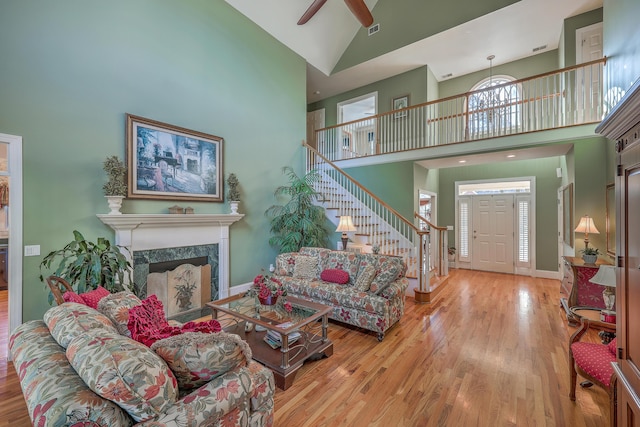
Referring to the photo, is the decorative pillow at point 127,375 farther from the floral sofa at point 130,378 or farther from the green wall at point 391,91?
the green wall at point 391,91

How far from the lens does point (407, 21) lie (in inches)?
235

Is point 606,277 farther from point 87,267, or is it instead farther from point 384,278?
point 87,267

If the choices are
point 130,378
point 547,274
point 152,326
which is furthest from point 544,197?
point 130,378

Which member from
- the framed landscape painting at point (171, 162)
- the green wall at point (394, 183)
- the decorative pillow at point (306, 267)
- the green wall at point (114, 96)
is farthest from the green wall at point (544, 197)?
the framed landscape painting at point (171, 162)

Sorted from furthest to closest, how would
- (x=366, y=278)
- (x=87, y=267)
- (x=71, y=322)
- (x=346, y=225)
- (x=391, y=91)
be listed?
(x=391, y=91) < (x=346, y=225) < (x=366, y=278) < (x=87, y=267) < (x=71, y=322)

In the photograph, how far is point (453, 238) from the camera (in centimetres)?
701

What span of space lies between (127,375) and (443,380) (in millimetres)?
2388

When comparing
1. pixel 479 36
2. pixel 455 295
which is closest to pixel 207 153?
pixel 455 295

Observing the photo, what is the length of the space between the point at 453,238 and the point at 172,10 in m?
7.36

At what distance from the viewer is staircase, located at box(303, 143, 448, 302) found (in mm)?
4449

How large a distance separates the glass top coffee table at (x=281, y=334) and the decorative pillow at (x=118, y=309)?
0.99m

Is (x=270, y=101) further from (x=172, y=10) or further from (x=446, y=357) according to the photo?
(x=446, y=357)

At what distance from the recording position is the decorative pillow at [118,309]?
1674mm

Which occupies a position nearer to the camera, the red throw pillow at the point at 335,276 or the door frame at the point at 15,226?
the door frame at the point at 15,226
